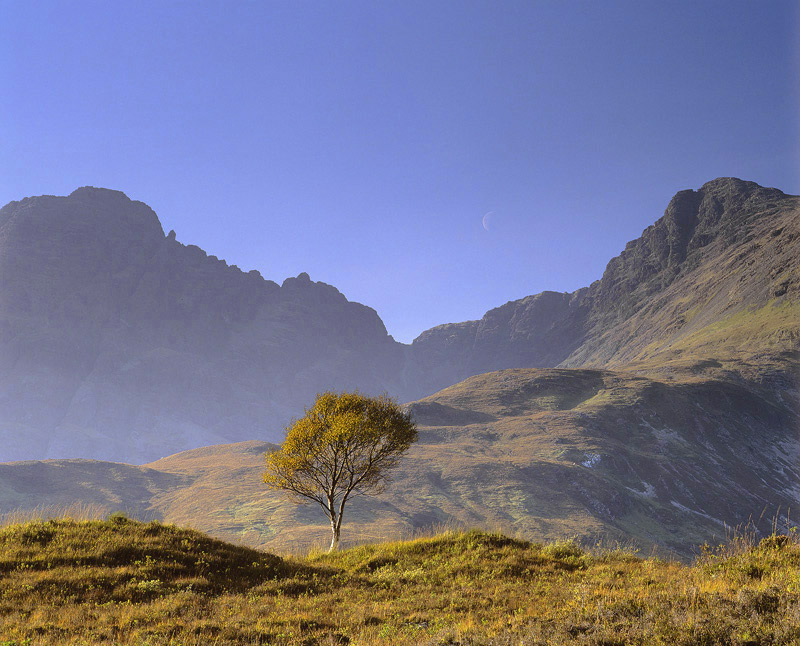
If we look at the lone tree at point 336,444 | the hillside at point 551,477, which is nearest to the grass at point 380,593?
the lone tree at point 336,444

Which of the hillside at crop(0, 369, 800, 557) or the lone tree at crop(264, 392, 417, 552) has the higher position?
the lone tree at crop(264, 392, 417, 552)

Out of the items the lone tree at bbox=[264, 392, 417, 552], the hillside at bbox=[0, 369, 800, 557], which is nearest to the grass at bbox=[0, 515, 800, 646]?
the lone tree at bbox=[264, 392, 417, 552]

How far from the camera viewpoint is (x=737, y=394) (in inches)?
5822

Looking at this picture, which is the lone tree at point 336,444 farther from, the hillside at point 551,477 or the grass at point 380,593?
the hillside at point 551,477

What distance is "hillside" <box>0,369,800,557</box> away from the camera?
8719 cm

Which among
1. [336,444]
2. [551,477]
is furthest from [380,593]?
[551,477]

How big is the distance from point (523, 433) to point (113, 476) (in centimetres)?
11841

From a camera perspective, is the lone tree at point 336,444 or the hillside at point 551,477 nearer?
the lone tree at point 336,444

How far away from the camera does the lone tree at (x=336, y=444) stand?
2703 centimetres

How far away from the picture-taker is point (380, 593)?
1225cm

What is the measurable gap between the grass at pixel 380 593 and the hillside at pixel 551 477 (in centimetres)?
5219

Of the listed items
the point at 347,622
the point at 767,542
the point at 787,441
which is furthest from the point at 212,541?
the point at 787,441

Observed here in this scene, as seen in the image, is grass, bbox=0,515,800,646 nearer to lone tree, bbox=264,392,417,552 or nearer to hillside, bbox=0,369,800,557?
lone tree, bbox=264,392,417,552

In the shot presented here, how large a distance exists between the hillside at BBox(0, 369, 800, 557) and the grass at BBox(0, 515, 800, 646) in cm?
5219
